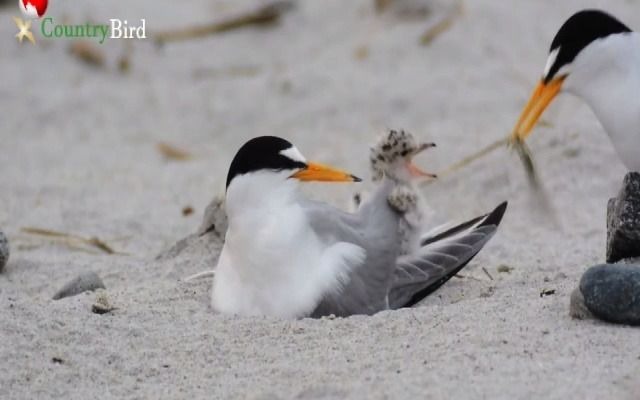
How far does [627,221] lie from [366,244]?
847 mm

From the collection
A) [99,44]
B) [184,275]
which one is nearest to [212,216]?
[184,275]

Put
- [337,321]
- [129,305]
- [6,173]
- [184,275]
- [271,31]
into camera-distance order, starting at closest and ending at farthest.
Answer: [337,321] < [129,305] < [184,275] < [6,173] < [271,31]

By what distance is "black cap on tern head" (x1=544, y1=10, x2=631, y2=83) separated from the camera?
12.5 ft

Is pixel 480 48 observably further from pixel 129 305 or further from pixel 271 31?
pixel 129 305

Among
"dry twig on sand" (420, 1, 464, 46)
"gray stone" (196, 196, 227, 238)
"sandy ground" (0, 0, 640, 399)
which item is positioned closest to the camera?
"sandy ground" (0, 0, 640, 399)

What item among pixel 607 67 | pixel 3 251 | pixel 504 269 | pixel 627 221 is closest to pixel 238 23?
pixel 3 251

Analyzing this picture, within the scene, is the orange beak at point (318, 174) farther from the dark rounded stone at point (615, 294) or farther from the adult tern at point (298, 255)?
the dark rounded stone at point (615, 294)

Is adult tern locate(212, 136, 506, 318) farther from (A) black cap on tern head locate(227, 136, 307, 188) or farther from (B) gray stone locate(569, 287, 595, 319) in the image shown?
(B) gray stone locate(569, 287, 595, 319)

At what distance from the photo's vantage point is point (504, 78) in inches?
281

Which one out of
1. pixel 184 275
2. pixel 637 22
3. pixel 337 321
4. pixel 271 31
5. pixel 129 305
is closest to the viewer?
pixel 337 321

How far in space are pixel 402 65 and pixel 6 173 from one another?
258 cm

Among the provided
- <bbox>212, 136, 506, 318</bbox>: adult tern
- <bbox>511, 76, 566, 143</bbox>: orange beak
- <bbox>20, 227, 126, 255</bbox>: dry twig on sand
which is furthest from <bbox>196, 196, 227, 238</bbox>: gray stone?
<bbox>511, 76, 566, 143</bbox>: orange beak

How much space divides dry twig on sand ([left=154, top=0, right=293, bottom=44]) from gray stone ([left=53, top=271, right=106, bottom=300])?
179 inches

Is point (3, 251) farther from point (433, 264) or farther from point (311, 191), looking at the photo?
point (311, 191)
